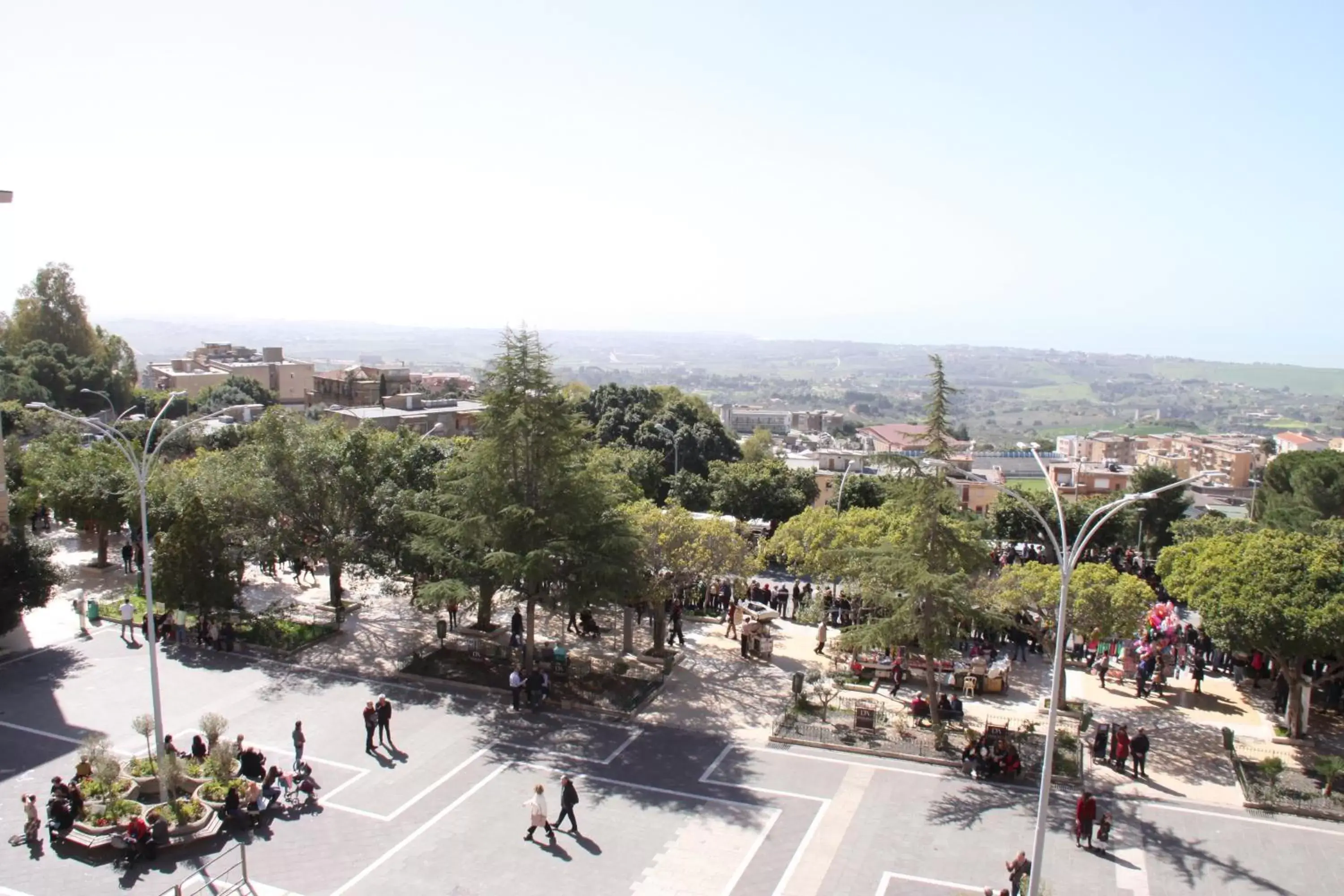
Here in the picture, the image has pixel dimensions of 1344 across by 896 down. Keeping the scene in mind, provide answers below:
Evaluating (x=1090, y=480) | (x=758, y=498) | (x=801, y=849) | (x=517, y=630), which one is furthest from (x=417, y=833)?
(x=1090, y=480)

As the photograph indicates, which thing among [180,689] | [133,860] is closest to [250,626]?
[180,689]

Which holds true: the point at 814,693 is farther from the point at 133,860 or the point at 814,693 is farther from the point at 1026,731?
the point at 133,860

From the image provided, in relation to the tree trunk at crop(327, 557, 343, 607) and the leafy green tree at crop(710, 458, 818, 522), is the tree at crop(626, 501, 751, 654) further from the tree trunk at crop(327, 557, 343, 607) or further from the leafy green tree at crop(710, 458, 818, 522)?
the leafy green tree at crop(710, 458, 818, 522)

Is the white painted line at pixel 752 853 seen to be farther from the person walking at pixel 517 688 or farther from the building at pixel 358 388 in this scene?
the building at pixel 358 388

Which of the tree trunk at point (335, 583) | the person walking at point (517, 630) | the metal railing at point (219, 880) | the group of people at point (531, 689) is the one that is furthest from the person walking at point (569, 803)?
the tree trunk at point (335, 583)

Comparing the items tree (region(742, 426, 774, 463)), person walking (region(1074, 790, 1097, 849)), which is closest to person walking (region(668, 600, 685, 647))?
person walking (region(1074, 790, 1097, 849))
